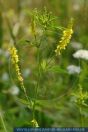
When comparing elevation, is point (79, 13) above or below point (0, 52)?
above

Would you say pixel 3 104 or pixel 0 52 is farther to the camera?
pixel 0 52

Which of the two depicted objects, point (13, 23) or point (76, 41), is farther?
point (13, 23)

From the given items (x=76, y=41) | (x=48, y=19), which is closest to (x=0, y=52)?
(x=76, y=41)

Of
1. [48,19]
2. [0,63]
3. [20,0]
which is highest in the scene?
[20,0]

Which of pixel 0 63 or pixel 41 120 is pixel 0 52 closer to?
pixel 0 63

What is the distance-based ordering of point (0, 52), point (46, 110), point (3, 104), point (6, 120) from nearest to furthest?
1. point (6, 120)
2. point (46, 110)
3. point (3, 104)
4. point (0, 52)

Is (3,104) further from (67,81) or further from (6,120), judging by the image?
(6,120)

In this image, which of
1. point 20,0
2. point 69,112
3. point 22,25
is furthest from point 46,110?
point 20,0

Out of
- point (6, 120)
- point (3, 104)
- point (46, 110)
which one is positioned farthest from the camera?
point (3, 104)

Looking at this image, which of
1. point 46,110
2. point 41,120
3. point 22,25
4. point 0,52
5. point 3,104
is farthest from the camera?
point 22,25
